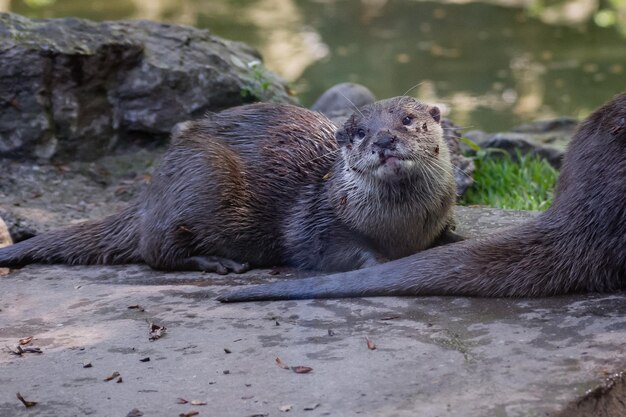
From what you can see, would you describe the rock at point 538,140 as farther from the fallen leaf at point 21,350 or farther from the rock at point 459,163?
the fallen leaf at point 21,350

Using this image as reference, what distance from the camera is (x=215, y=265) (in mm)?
3705

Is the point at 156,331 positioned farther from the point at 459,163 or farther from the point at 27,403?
the point at 459,163

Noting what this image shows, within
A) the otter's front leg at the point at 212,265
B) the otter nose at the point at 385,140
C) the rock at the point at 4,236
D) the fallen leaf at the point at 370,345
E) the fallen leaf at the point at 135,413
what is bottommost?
the fallen leaf at the point at 135,413

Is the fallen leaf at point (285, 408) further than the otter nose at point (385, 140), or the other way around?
the otter nose at point (385, 140)

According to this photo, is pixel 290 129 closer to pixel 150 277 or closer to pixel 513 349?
pixel 150 277

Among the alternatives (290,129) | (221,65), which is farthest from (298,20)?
(290,129)

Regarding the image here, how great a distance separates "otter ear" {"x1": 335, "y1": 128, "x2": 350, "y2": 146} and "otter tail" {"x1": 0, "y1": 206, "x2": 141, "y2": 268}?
0.81 m

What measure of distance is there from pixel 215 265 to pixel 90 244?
0.50 metres

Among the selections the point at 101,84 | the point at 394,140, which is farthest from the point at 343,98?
the point at 394,140

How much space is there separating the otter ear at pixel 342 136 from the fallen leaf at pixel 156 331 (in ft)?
3.11

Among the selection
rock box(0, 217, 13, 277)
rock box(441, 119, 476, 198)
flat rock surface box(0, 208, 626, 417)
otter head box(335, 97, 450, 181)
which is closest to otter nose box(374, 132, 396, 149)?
otter head box(335, 97, 450, 181)

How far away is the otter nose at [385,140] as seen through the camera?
335 cm

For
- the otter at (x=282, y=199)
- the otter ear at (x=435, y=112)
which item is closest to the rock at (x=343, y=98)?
the otter at (x=282, y=199)

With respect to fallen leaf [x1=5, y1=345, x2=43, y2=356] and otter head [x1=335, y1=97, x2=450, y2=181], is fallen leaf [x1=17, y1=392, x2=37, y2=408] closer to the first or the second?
fallen leaf [x1=5, y1=345, x2=43, y2=356]
